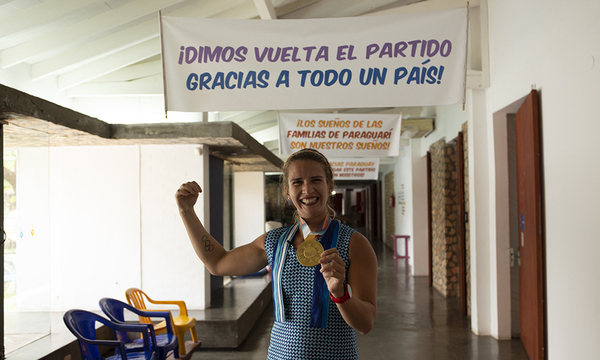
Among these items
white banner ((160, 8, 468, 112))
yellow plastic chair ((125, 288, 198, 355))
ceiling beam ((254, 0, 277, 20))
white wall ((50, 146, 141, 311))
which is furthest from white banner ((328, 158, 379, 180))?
white banner ((160, 8, 468, 112))

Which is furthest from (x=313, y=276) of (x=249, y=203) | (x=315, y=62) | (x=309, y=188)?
(x=249, y=203)

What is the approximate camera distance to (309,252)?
1365 mm

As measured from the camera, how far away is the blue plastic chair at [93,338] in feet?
11.3

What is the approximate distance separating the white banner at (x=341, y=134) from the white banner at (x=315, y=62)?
3.01 metres

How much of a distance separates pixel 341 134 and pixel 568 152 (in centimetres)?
331

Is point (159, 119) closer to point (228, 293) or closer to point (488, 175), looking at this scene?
point (228, 293)

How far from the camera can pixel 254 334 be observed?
5.88 metres

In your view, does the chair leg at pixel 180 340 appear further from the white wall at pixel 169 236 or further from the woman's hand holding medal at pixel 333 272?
the woman's hand holding medal at pixel 333 272

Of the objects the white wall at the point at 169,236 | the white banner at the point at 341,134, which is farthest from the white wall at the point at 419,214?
the white wall at the point at 169,236

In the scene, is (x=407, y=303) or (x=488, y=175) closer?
(x=488, y=175)

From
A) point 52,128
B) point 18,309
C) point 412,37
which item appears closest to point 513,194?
point 412,37

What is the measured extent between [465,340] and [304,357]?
4676 mm

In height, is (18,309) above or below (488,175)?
below

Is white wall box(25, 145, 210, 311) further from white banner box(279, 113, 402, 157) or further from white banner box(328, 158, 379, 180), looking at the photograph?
white banner box(328, 158, 379, 180)
